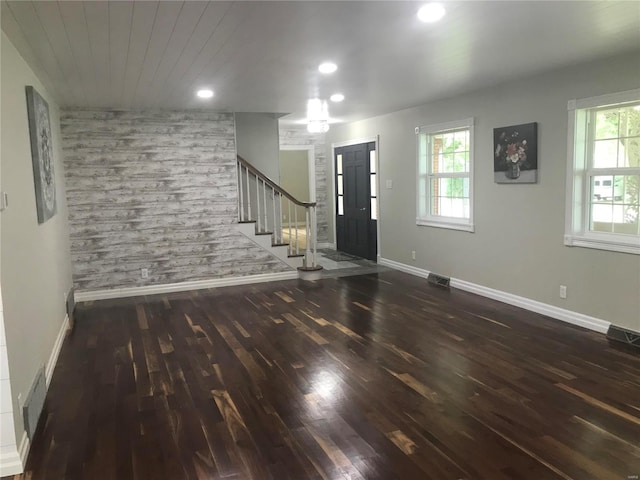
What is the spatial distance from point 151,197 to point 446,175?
3.85 m

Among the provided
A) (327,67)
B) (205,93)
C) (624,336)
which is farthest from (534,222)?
(205,93)

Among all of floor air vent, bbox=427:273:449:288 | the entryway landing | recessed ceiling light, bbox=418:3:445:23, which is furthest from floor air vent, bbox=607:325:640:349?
the entryway landing

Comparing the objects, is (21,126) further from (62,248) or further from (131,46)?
(62,248)

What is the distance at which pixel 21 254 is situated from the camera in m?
2.98

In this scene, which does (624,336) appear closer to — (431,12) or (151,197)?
(431,12)

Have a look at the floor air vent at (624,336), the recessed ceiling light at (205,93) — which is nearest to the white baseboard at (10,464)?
the recessed ceiling light at (205,93)

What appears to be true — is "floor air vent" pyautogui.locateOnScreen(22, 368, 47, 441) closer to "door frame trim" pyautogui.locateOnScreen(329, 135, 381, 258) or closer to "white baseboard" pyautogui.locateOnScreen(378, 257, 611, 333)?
"white baseboard" pyautogui.locateOnScreen(378, 257, 611, 333)

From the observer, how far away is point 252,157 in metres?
7.35

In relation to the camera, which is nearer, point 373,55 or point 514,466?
point 514,466

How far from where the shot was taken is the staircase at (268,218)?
22.4 ft

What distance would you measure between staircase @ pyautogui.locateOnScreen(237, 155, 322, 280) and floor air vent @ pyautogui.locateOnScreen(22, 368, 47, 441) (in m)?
3.78

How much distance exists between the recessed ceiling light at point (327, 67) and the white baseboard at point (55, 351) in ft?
10.4

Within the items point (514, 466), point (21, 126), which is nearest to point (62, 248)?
point (21, 126)

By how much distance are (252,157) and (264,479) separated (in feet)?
18.4
